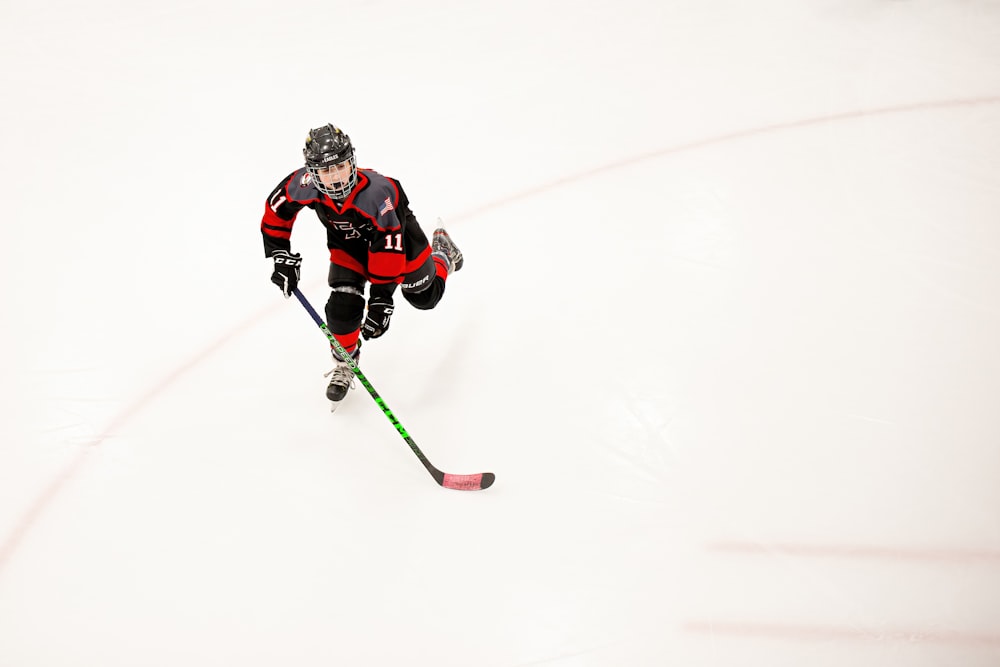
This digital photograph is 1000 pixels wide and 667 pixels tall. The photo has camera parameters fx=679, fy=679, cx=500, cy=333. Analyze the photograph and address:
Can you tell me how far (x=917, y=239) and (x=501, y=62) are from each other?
283 cm

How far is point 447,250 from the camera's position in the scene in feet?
9.74

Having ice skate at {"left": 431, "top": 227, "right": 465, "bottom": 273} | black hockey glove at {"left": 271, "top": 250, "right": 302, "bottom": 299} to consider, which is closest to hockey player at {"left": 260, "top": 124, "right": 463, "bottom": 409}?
black hockey glove at {"left": 271, "top": 250, "right": 302, "bottom": 299}

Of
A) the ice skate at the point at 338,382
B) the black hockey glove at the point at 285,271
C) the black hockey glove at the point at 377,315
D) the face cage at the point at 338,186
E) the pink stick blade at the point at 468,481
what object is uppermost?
the face cage at the point at 338,186

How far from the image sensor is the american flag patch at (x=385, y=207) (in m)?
2.27

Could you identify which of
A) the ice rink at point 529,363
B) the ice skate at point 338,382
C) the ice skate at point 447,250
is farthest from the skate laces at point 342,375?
the ice skate at point 447,250

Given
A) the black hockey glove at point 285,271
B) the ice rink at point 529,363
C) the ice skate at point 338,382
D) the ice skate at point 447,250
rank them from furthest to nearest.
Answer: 1. the ice skate at point 447,250
2. the ice skate at point 338,382
3. the black hockey glove at point 285,271
4. the ice rink at point 529,363

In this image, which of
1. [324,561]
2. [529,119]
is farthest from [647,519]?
[529,119]

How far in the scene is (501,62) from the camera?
Answer: 467 cm

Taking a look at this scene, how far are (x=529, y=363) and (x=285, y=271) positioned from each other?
101cm

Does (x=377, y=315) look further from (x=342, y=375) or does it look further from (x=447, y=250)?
(x=447, y=250)

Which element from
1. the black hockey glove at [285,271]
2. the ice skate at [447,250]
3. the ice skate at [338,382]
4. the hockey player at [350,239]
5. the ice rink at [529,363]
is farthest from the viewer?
the ice skate at [447,250]

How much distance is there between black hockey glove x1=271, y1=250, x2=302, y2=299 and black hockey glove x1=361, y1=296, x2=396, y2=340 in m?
0.28

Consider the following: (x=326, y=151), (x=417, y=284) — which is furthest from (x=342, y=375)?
(x=326, y=151)

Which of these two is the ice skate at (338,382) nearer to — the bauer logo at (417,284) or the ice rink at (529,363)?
the ice rink at (529,363)
